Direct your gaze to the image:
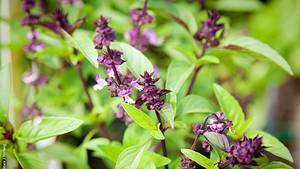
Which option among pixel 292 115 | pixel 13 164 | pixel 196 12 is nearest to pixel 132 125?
pixel 13 164

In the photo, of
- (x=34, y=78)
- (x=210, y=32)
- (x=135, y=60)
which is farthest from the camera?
(x=34, y=78)

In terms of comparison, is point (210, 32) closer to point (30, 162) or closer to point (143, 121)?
point (143, 121)

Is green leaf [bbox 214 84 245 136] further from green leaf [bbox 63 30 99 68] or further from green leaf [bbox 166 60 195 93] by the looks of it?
green leaf [bbox 63 30 99 68]

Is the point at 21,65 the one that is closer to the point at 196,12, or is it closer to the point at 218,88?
the point at 196,12

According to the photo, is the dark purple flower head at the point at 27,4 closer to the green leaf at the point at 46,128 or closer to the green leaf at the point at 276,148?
the green leaf at the point at 46,128

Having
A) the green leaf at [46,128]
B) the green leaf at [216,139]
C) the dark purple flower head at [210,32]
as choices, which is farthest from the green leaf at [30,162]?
the dark purple flower head at [210,32]

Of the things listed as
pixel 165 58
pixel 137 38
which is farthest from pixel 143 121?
pixel 165 58
